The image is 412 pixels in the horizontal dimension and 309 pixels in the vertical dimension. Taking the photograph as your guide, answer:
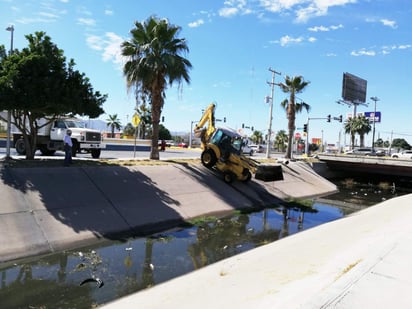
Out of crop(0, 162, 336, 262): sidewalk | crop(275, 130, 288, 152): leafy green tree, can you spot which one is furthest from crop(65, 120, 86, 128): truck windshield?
Answer: crop(275, 130, 288, 152): leafy green tree

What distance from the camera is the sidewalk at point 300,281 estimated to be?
5180 mm

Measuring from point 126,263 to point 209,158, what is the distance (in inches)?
507

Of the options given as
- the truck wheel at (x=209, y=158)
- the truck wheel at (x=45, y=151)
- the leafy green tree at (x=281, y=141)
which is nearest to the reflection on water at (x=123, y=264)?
the truck wheel at (x=209, y=158)

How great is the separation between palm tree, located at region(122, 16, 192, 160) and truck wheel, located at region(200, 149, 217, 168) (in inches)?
171

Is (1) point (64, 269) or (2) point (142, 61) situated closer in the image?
(1) point (64, 269)

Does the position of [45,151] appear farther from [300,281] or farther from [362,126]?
[362,126]

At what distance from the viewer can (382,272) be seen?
20.1 ft

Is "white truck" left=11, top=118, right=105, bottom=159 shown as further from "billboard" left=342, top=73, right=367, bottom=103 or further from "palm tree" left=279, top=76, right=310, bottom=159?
"billboard" left=342, top=73, right=367, bottom=103

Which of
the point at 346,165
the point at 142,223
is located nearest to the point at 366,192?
the point at 346,165

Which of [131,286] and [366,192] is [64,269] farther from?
[366,192]

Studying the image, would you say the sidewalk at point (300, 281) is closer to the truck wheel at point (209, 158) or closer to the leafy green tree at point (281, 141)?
the truck wheel at point (209, 158)

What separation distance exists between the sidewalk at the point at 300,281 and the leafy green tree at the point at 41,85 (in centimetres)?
960

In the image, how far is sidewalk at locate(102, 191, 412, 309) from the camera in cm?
518

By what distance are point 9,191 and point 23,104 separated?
413 centimetres
